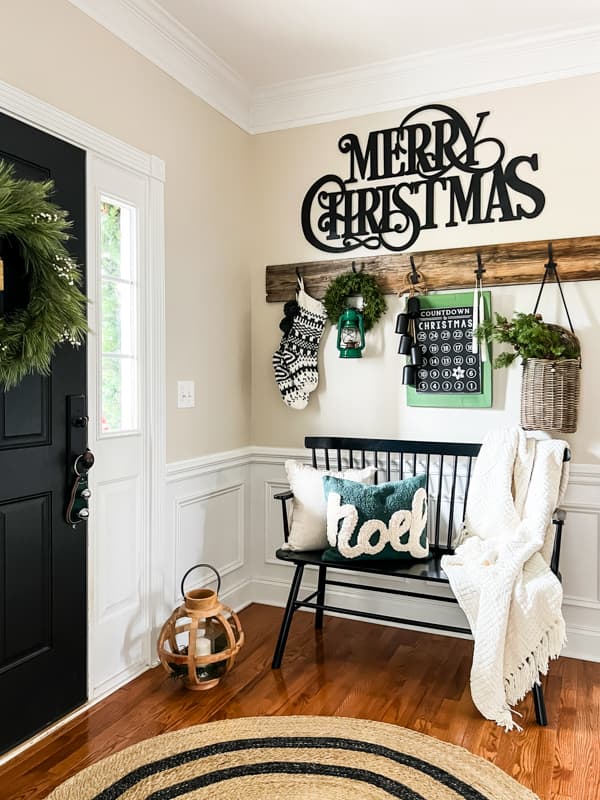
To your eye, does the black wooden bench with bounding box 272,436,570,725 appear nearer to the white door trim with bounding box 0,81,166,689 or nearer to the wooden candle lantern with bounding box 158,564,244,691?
the wooden candle lantern with bounding box 158,564,244,691

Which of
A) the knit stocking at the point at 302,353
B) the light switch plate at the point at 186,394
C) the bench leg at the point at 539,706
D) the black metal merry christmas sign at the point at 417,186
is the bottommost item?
the bench leg at the point at 539,706

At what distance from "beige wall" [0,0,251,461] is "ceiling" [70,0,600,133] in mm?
113

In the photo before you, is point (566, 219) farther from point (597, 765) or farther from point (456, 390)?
point (597, 765)

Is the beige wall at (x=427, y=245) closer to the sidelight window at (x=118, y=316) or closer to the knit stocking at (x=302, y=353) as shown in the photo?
the knit stocking at (x=302, y=353)

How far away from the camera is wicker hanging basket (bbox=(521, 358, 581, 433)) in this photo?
8.68ft

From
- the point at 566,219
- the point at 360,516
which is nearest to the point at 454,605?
the point at 360,516

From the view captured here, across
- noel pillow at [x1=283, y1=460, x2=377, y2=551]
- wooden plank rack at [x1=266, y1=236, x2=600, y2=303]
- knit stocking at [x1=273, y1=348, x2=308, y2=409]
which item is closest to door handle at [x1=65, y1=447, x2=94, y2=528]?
noel pillow at [x1=283, y1=460, x2=377, y2=551]

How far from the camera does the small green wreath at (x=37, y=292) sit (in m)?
1.80

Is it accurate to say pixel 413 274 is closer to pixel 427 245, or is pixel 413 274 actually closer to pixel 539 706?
pixel 427 245

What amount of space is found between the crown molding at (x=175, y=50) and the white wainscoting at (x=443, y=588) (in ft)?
5.73

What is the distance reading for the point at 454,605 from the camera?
303 cm

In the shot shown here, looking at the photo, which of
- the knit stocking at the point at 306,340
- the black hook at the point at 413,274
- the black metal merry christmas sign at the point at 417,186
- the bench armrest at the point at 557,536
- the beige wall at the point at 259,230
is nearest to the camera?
the bench armrest at the point at 557,536

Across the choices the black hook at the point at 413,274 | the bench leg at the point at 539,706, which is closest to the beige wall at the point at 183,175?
the black hook at the point at 413,274

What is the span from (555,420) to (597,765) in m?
1.22
